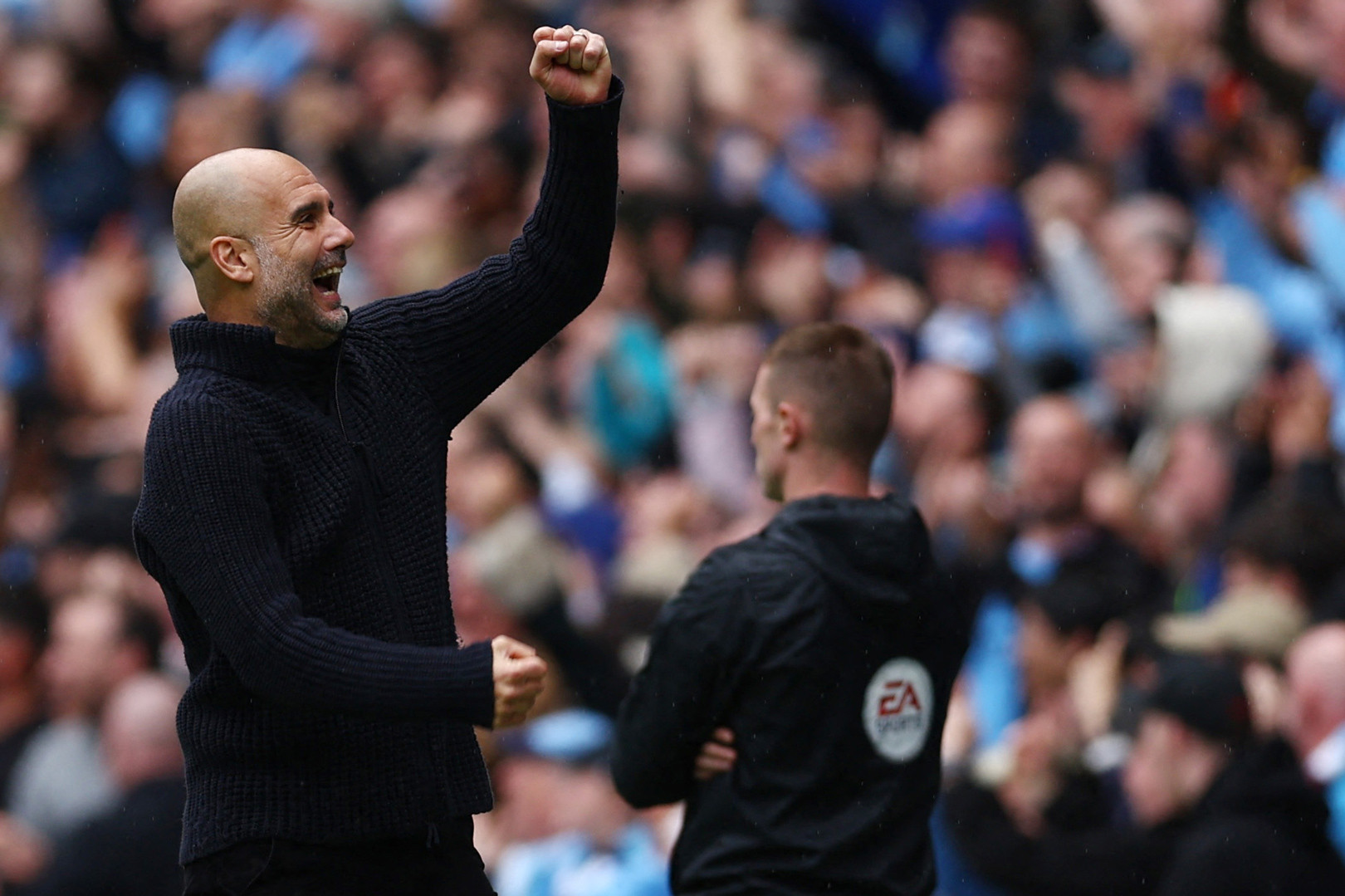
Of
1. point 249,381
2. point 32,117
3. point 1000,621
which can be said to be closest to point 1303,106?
point 1000,621

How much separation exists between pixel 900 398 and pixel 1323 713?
2.11 m

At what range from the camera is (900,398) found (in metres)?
6.28

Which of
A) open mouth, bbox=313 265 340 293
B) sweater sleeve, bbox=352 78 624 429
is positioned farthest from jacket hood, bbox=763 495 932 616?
open mouth, bbox=313 265 340 293

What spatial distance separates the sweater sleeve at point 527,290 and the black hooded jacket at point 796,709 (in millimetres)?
639

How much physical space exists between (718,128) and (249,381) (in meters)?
5.34

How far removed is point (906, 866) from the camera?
3307 mm

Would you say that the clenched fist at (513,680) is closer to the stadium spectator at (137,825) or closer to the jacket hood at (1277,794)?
the jacket hood at (1277,794)

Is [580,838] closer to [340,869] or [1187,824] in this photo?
[1187,824]

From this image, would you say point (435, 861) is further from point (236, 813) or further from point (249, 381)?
point (249, 381)

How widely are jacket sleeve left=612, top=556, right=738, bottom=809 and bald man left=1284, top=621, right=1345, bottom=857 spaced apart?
1.78m

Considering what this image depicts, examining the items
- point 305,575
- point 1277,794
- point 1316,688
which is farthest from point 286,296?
point 1316,688

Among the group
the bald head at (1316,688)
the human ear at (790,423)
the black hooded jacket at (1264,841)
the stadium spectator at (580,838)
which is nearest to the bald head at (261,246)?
the human ear at (790,423)

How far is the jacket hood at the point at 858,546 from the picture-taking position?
3.28 metres

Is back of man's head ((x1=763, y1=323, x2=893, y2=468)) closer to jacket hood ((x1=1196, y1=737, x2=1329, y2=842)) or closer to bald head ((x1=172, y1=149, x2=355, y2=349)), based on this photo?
bald head ((x1=172, y1=149, x2=355, y2=349))
